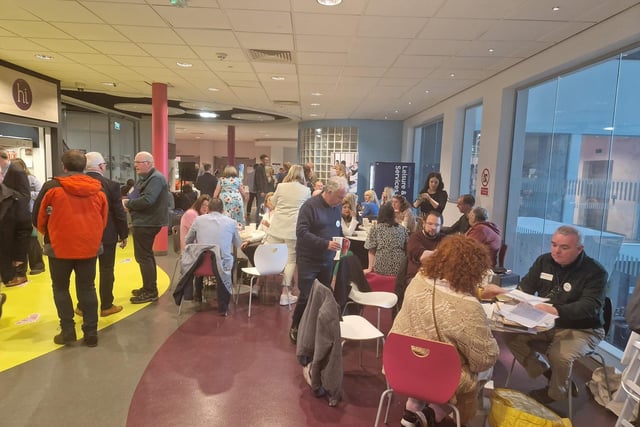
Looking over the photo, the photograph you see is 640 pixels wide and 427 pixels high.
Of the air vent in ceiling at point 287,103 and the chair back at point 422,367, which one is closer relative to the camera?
the chair back at point 422,367

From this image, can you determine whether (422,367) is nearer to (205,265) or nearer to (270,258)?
(270,258)

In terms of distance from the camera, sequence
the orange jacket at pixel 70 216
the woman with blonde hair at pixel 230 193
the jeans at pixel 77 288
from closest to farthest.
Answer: the orange jacket at pixel 70 216
the jeans at pixel 77 288
the woman with blonde hair at pixel 230 193

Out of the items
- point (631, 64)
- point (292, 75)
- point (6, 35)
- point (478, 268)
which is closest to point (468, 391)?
point (478, 268)

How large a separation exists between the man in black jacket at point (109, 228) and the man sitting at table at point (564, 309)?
3.25 m

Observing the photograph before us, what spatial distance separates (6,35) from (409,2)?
4.51 metres

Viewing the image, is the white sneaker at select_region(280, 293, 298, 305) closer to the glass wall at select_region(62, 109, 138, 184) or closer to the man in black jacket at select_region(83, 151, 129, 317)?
the man in black jacket at select_region(83, 151, 129, 317)

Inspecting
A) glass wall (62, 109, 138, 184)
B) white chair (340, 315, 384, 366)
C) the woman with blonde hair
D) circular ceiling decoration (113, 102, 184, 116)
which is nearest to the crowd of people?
white chair (340, 315, 384, 366)

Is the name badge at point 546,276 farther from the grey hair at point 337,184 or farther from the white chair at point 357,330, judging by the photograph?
the grey hair at point 337,184

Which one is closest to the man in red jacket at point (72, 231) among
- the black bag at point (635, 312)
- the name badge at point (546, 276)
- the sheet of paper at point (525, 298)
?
the sheet of paper at point (525, 298)

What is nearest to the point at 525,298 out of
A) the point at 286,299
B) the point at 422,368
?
the point at 422,368

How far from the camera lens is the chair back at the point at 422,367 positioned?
195 centimetres

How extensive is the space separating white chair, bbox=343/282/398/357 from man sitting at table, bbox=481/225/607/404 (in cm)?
88

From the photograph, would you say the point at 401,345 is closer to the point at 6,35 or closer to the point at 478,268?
the point at 478,268

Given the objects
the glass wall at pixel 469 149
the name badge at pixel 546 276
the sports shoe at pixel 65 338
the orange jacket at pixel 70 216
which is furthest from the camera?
the glass wall at pixel 469 149
